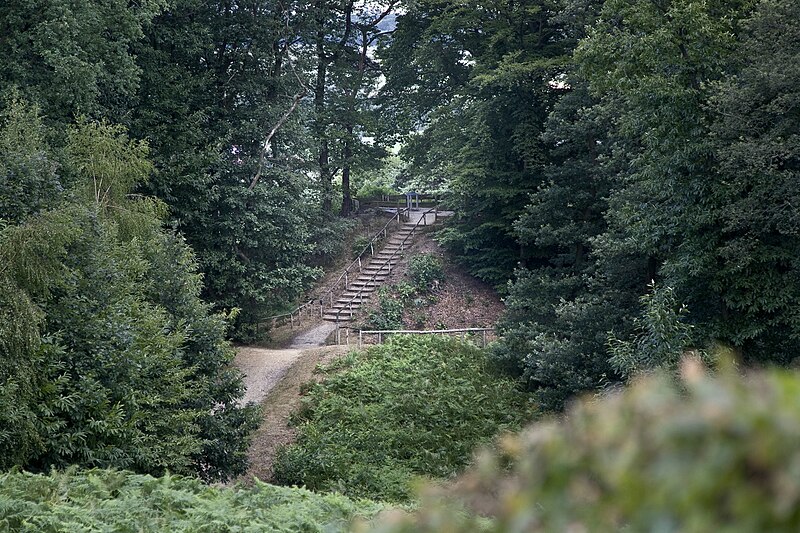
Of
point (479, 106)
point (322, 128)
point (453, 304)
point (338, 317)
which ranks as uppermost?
point (479, 106)

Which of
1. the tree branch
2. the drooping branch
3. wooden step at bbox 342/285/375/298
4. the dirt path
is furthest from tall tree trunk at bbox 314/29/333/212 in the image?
the dirt path

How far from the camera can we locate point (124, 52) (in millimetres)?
18766

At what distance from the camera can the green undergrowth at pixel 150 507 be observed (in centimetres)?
666

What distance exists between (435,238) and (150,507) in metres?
22.0

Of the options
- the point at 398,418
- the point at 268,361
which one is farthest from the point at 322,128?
the point at 398,418

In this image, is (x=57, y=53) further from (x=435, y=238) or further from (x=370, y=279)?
(x=435, y=238)

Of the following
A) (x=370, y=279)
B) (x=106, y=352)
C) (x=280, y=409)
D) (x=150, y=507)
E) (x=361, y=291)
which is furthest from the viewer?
(x=370, y=279)

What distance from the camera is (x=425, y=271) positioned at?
27.4 m

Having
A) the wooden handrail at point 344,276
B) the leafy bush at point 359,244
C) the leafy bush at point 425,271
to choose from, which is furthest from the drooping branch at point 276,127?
the leafy bush at point 359,244

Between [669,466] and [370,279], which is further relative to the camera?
[370,279]

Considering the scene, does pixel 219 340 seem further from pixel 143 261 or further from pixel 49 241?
pixel 49 241

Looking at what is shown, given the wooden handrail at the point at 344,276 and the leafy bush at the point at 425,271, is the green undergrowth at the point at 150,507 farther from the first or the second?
the leafy bush at the point at 425,271

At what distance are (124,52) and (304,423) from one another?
986cm

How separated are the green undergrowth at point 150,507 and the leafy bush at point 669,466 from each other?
185 inches
